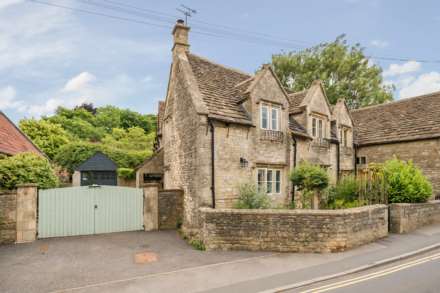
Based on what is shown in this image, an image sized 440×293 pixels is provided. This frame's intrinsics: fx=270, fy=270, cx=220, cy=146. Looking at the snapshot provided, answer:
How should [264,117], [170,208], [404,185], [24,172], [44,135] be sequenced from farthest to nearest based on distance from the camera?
[44,135] → [264,117] → [170,208] → [404,185] → [24,172]

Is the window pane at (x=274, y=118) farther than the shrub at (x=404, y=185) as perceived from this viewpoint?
Yes

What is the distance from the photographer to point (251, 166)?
13664mm

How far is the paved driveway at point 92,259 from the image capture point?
7715mm

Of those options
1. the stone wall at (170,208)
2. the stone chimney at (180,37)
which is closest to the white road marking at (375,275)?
the stone wall at (170,208)

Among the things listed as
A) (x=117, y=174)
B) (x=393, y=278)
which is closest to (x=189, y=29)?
(x=393, y=278)

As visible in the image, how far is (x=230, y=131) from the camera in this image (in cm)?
1309

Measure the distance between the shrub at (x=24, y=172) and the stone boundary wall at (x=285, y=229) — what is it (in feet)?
25.8

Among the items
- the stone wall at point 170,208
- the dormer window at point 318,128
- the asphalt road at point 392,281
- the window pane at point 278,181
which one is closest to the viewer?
the asphalt road at point 392,281

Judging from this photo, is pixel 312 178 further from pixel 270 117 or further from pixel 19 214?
pixel 19 214

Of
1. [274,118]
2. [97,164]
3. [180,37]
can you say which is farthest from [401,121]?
[97,164]

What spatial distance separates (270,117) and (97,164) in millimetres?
19776

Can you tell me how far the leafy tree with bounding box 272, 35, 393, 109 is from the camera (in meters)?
33.4

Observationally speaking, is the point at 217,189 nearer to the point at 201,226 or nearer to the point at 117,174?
the point at 201,226

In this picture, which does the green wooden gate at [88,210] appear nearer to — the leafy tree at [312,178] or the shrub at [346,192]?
the leafy tree at [312,178]
